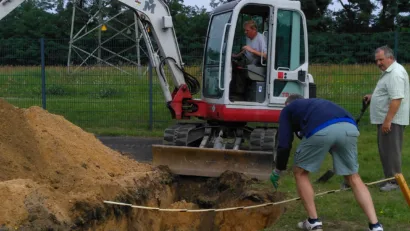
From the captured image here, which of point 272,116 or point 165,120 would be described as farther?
point 165,120

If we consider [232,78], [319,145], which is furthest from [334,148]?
[232,78]

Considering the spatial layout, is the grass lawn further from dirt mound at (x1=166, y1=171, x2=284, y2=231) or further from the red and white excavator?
the red and white excavator

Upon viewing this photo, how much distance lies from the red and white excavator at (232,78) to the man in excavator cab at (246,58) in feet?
0.07

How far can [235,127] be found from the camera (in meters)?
10.7

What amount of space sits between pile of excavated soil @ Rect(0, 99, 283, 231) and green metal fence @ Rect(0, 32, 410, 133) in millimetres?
5694

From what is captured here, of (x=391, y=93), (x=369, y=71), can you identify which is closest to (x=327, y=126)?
(x=391, y=93)

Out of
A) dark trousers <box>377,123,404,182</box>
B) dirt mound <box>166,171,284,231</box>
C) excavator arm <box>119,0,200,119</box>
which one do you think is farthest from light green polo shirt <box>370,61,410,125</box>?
excavator arm <box>119,0,200,119</box>

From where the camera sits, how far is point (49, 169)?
25.3ft

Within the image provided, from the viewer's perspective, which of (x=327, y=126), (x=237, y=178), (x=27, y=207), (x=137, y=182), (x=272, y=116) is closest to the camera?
(x=27, y=207)

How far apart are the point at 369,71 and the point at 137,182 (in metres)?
8.21

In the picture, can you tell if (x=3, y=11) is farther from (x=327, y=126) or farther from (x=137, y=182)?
(x=327, y=126)

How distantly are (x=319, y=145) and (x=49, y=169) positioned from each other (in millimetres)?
3182

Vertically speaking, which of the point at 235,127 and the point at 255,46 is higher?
the point at 255,46

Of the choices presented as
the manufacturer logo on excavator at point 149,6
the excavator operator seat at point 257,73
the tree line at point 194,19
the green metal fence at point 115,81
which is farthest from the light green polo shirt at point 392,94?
the tree line at point 194,19
